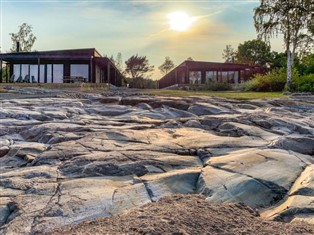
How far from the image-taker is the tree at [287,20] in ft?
68.1

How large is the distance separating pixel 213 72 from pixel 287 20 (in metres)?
13.2

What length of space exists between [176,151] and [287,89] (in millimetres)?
16478

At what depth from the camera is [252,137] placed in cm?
504

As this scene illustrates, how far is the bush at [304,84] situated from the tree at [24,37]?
30.1 m

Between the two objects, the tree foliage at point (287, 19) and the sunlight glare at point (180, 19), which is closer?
the sunlight glare at point (180, 19)

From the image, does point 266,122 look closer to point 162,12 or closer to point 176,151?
point 176,151

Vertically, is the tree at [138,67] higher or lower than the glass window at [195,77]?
higher

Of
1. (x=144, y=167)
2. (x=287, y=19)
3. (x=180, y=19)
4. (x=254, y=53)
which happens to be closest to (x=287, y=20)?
(x=287, y=19)

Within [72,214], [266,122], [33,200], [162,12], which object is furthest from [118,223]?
[162,12]

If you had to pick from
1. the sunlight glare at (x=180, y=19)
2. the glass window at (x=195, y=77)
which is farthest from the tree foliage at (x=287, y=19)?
the glass window at (x=195, y=77)

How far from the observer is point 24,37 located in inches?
1666

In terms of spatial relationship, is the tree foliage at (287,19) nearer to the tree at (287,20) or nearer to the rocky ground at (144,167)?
the tree at (287,20)

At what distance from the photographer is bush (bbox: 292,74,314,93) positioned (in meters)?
19.0

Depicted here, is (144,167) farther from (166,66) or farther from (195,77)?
(166,66)
